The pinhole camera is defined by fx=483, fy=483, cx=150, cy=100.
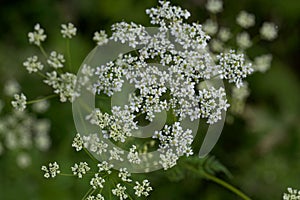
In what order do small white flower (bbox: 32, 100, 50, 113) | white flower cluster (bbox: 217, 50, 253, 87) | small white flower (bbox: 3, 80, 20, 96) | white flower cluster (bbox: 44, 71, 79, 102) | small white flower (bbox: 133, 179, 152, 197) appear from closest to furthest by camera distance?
small white flower (bbox: 133, 179, 152, 197) → white flower cluster (bbox: 217, 50, 253, 87) → white flower cluster (bbox: 44, 71, 79, 102) → small white flower (bbox: 3, 80, 20, 96) → small white flower (bbox: 32, 100, 50, 113)

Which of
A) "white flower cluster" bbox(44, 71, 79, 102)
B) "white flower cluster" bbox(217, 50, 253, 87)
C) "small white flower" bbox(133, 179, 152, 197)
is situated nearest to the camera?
"small white flower" bbox(133, 179, 152, 197)

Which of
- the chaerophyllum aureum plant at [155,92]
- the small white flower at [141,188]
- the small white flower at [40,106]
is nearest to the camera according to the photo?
the small white flower at [141,188]

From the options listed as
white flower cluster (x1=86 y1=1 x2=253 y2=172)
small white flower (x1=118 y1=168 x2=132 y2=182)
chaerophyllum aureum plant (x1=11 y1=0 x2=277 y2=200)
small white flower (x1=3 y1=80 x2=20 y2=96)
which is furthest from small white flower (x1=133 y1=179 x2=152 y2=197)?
small white flower (x1=3 y1=80 x2=20 y2=96)

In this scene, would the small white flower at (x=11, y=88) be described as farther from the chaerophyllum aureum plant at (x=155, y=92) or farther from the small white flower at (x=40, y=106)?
the chaerophyllum aureum plant at (x=155, y=92)

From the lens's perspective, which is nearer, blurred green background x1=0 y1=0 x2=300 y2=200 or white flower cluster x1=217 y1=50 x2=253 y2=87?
white flower cluster x1=217 y1=50 x2=253 y2=87

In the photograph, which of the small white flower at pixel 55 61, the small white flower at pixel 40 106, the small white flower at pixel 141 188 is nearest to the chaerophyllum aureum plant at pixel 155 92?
the small white flower at pixel 141 188

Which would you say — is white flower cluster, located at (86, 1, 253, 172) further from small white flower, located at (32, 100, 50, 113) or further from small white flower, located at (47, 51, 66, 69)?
small white flower, located at (32, 100, 50, 113)

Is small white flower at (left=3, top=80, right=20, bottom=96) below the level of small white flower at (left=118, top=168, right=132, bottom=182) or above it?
above

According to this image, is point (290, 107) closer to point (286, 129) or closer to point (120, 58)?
point (286, 129)

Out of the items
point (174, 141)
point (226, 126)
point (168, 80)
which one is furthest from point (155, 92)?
point (226, 126)
